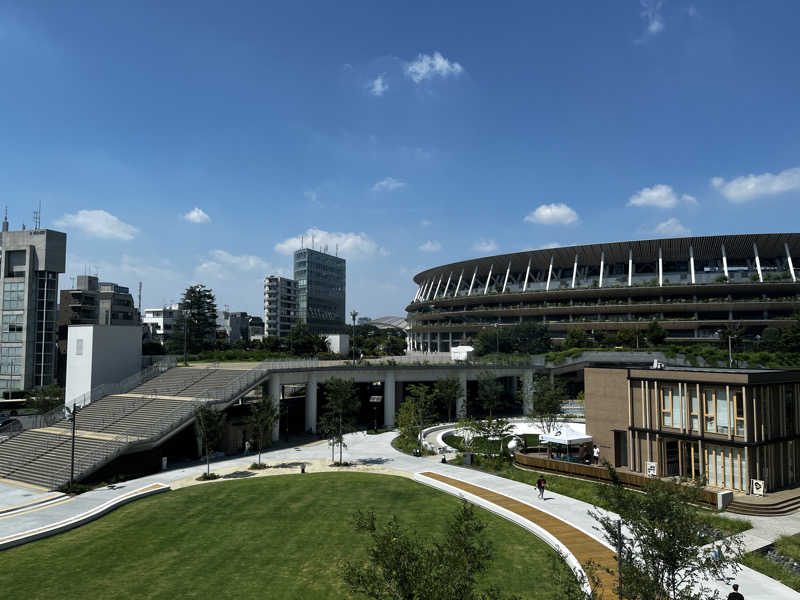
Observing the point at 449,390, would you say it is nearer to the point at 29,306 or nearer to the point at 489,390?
the point at 489,390

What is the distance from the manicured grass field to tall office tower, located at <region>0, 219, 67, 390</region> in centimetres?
6577

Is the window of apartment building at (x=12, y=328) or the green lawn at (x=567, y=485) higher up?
the window of apartment building at (x=12, y=328)

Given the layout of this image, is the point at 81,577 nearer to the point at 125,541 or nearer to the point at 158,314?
the point at 125,541

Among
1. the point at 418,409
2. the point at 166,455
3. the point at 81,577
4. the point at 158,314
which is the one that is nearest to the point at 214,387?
the point at 166,455

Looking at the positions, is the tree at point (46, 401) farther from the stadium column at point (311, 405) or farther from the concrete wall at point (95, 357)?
the stadium column at point (311, 405)

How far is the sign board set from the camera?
2799 cm

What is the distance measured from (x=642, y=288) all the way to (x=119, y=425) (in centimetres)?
7858

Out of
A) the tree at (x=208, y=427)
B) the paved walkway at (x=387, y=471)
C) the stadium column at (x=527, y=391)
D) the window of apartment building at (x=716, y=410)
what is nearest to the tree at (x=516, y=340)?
the stadium column at (x=527, y=391)

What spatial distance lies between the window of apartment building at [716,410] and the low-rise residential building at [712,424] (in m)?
0.05

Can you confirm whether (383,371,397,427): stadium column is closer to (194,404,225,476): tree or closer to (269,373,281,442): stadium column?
(269,373,281,442): stadium column

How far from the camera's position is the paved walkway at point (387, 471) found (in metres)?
19.4

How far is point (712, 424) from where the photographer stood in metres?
30.1

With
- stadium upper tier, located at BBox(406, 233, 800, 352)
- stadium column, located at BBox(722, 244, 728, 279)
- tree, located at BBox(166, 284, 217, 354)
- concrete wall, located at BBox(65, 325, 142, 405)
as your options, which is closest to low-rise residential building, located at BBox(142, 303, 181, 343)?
tree, located at BBox(166, 284, 217, 354)

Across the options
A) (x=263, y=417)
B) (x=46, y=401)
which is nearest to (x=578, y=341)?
(x=263, y=417)
